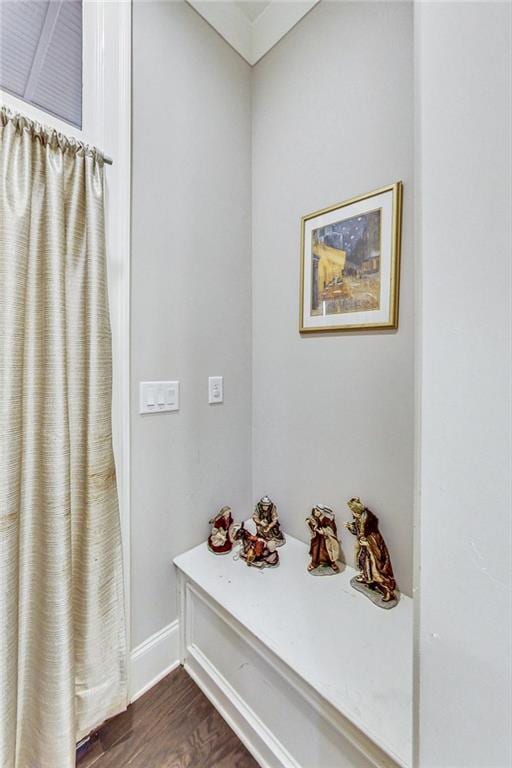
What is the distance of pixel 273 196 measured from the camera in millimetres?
1518

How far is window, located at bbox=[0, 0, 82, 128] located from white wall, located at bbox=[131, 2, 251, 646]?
0.63ft

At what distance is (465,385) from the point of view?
0.37 meters

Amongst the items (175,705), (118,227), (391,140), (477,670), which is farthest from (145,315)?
(175,705)

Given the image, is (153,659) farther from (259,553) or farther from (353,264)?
(353,264)

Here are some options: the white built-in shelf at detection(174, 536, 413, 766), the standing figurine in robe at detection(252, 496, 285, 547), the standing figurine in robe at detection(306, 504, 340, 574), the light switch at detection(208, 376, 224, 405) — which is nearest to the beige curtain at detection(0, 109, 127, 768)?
the white built-in shelf at detection(174, 536, 413, 766)

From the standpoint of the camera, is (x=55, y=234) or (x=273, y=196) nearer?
(x=55, y=234)

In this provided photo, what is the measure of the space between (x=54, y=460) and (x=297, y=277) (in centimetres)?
115

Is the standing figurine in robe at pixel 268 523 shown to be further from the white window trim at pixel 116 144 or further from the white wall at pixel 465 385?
the white wall at pixel 465 385

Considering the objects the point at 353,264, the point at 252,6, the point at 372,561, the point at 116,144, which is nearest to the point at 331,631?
the point at 372,561

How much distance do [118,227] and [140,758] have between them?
1.69 meters

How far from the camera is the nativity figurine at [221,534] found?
1.34 m

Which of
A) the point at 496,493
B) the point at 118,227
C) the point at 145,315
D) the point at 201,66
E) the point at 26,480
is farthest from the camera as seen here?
the point at 201,66

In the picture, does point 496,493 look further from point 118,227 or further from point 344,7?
point 344,7

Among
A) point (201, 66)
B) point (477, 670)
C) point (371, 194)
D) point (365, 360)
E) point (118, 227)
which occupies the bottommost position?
point (477, 670)
